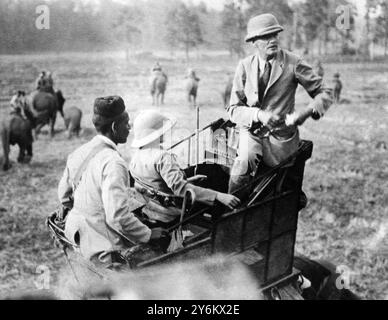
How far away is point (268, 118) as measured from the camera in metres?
2.75

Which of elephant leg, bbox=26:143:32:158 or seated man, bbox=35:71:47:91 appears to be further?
seated man, bbox=35:71:47:91

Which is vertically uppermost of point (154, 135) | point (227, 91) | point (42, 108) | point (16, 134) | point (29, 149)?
point (154, 135)

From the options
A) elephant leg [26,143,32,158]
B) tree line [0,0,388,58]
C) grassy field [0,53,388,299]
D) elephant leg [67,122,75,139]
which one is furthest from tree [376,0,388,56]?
elephant leg [67,122,75,139]

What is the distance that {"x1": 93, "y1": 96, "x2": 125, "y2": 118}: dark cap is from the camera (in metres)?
2.30

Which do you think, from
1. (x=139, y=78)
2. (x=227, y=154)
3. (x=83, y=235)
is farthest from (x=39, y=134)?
(x=83, y=235)


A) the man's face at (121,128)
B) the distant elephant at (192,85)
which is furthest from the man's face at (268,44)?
the distant elephant at (192,85)

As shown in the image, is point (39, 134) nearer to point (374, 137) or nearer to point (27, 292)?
point (374, 137)

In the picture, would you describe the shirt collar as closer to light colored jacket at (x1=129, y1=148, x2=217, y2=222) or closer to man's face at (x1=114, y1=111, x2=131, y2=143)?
man's face at (x1=114, y1=111, x2=131, y2=143)

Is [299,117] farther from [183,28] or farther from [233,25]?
[183,28]

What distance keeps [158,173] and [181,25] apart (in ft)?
20.9

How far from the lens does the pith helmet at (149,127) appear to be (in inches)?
104

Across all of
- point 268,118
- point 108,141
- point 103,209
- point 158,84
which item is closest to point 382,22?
point 268,118

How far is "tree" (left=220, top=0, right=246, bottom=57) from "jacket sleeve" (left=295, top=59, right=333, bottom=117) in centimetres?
253

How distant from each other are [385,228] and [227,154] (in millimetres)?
2625
